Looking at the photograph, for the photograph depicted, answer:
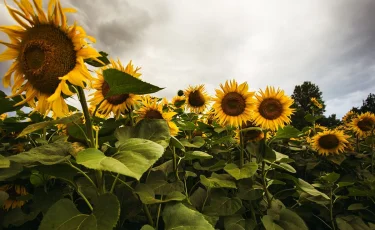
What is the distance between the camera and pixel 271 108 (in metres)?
3.02

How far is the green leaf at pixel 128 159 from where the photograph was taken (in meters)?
0.90

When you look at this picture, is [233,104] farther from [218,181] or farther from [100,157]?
[100,157]

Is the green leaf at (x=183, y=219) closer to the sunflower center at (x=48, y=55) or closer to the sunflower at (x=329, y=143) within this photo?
the sunflower center at (x=48, y=55)

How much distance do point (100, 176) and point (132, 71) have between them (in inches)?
35.1

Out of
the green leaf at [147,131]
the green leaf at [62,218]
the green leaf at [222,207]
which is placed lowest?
the green leaf at [62,218]

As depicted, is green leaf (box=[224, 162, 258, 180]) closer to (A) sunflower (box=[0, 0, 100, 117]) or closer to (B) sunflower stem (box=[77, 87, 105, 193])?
(B) sunflower stem (box=[77, 87, 105, 193])

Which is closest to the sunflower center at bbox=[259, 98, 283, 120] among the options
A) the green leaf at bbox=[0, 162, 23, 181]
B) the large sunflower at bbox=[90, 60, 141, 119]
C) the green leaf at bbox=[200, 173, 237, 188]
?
the green leaf at bbox=[200, 173, 237, 188]

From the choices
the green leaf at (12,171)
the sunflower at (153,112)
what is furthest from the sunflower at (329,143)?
the green leaf at (12,171)

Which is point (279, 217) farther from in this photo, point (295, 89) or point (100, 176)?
point (295, 89)

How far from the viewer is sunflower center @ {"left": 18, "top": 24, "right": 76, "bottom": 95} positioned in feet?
4.01

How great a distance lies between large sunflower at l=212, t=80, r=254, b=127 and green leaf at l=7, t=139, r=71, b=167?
75.8 inches

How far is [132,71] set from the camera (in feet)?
Answer: 6.19

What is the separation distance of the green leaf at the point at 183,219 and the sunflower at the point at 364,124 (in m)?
4.08

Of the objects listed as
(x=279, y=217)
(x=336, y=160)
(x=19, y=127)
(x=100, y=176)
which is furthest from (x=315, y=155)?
(x=19, y=127)
